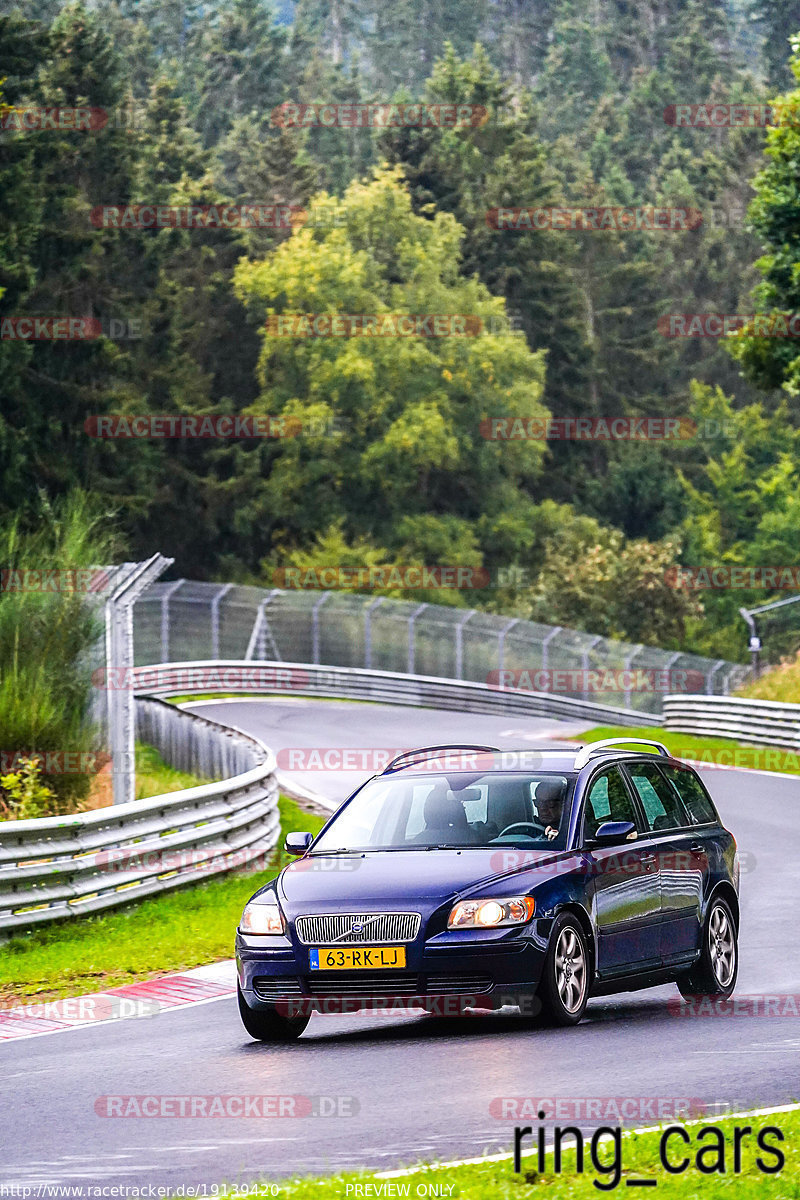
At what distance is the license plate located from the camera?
10.4 metres

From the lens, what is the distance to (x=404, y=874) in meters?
10.8

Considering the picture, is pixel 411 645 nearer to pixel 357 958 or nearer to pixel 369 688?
pixel 369 688

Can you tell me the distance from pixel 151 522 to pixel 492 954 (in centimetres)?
6166

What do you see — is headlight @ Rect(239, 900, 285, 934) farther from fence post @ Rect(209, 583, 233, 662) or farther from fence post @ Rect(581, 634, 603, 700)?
fence post @ Rect(209, 583, 233, 662)

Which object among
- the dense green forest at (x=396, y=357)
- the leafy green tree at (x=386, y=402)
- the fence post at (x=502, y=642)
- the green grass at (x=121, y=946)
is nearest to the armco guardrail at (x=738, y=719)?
the dense green forest at (x=396, y=357)

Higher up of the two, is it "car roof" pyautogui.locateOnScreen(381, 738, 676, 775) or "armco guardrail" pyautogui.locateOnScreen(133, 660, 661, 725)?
"car roof" pyautogui.locateOnScreen(381, 738, 676, 775)

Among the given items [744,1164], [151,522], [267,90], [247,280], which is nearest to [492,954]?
[744,1164]

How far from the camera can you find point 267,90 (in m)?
126

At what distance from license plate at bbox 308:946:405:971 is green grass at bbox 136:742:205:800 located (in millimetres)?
13217

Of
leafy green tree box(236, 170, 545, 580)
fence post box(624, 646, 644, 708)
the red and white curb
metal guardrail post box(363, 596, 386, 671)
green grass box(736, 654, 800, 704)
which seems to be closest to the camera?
the red and white curb

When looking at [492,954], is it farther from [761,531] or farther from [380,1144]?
[761,531]

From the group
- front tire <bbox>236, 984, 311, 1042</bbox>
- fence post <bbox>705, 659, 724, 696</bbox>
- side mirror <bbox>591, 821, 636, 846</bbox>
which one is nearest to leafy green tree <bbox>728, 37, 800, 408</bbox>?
fence post <bbox>705, 659, 724, 696</bbox>

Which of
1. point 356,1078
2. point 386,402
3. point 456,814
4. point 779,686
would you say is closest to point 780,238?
point 779,686

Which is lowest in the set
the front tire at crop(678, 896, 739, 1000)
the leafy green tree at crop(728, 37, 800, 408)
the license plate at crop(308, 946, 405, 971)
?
the front tire at crop(678, 896, 739, 1000)
